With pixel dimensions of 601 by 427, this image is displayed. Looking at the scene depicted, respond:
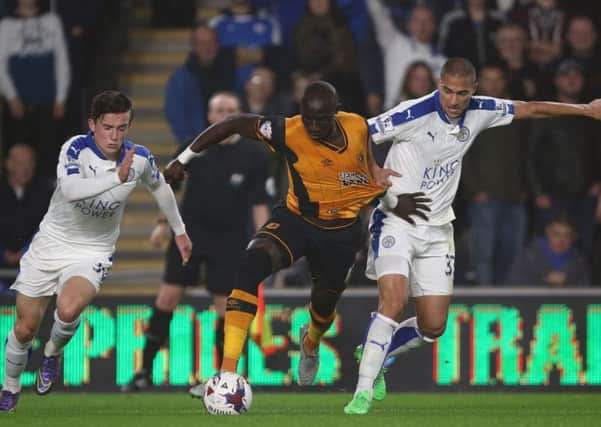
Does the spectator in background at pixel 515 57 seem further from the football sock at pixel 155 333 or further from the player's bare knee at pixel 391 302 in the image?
the player's bare knee at pixel 391 302

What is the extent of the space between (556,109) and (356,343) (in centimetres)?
375

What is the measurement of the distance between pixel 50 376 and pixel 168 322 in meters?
2.17

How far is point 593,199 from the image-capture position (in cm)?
1573

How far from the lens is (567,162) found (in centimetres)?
1561

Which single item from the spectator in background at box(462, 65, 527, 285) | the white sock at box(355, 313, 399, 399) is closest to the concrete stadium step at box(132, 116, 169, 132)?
the spectator in background at box(462, 65, 527, 285)

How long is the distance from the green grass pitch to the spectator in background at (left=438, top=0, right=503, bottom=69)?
3.99 metres

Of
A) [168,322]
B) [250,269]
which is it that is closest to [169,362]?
[168,322]

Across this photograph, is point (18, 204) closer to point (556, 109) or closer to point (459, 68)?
point (459, 68)

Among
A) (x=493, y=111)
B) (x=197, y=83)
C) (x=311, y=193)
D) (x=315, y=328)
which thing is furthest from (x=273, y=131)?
(x=197, y=83)

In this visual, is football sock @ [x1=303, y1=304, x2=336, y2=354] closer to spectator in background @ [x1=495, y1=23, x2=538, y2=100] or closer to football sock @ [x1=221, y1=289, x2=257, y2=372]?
football sock @ [x1=221, y1=289, x2=257, y2=372]

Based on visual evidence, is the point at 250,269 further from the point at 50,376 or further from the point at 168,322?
the point at 168,322

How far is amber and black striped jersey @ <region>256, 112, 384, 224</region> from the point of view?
421 inches

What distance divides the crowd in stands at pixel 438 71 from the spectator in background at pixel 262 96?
16 millimetres

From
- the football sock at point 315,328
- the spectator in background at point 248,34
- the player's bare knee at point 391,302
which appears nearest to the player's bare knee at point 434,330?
the football sock at point 315,328
